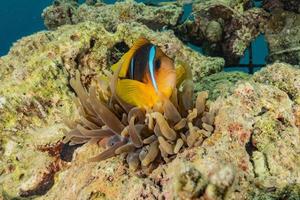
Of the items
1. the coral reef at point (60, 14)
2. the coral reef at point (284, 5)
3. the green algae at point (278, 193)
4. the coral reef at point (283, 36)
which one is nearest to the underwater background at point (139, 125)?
the green algae at point (278, 193)

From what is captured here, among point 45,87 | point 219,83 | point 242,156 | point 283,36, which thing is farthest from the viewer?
point 283,36

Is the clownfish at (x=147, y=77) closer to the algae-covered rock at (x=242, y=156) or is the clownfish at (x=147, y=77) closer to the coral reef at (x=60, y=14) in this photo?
the algae-covered rock at (x=242, y=156)

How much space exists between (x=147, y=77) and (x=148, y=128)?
315 mm

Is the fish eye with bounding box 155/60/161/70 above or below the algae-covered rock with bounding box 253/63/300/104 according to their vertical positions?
above

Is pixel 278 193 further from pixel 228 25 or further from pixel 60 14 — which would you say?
pixel 60 14

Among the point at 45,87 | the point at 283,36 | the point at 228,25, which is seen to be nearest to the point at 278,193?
the point at 45,87

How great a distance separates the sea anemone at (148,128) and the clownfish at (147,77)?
0.06 meters

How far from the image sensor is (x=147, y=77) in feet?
7.49

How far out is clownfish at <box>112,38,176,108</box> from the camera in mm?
2262

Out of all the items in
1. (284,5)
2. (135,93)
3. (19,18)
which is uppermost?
(135,93)

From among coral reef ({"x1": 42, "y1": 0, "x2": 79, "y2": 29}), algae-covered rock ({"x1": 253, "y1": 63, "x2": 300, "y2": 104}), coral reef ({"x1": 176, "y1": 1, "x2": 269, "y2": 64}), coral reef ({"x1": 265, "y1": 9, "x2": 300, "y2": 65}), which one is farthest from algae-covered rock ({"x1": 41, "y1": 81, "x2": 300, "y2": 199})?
coral reef ({"x1": 42, "y1": 0, "x2": 79, "y2": 29})

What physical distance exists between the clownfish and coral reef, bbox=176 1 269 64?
115 inches

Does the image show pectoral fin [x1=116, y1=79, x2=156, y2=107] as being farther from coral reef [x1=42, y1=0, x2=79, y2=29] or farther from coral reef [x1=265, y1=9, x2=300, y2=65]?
coral reef [x1=42, y1=0, x2=79, y2=29]

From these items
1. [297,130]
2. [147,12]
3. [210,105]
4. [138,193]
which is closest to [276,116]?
[297,130]
